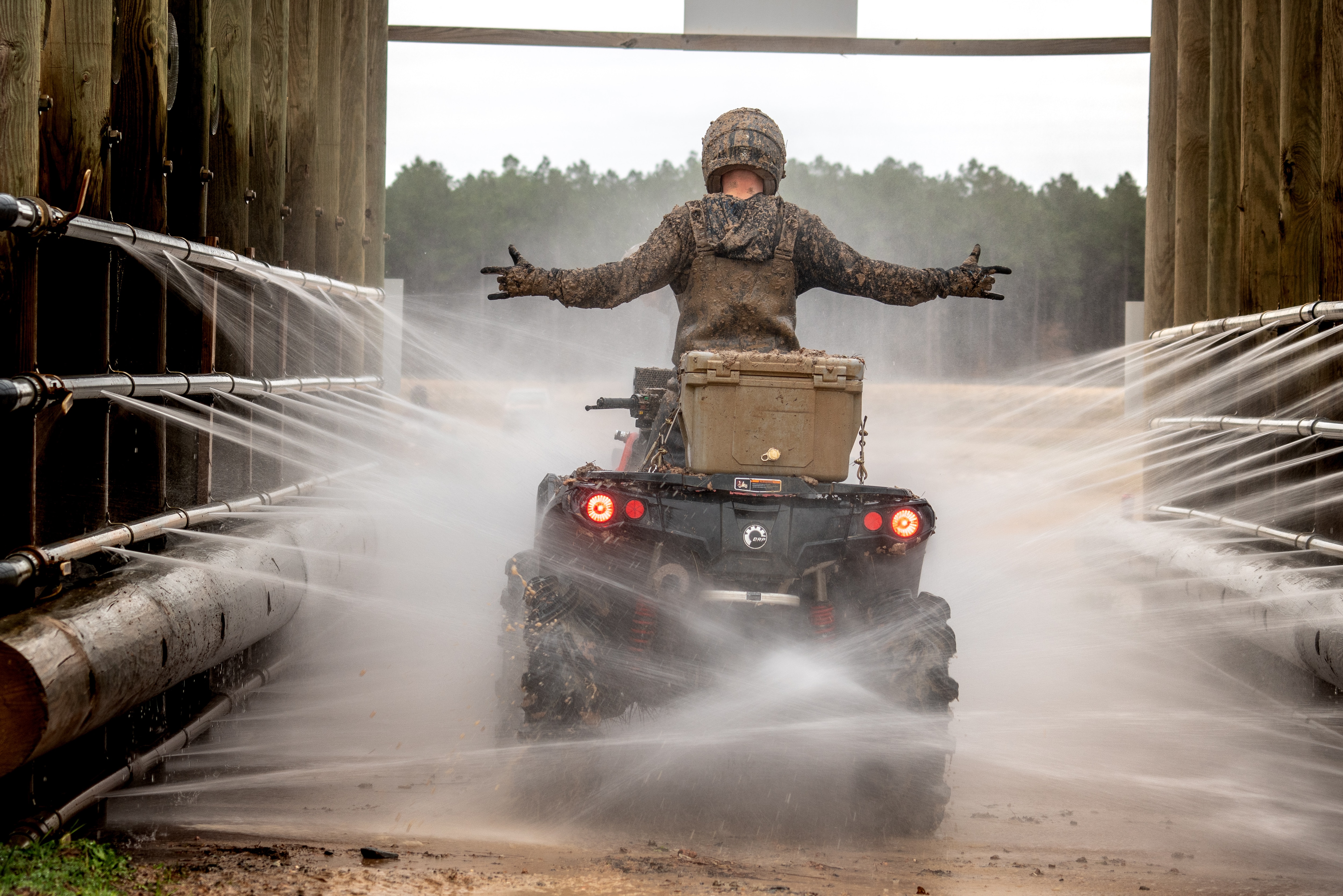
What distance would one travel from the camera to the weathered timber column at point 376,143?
1039 centimetres

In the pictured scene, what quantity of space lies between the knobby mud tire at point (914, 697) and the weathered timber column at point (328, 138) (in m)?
5.29

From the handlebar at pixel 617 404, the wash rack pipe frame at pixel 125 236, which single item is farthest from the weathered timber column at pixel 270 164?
the handlebar at pixel 617 404

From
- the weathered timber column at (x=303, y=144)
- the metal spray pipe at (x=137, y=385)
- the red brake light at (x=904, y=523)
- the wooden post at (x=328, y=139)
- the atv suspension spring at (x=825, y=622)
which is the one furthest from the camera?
the wooden post at (x=328, y=139)

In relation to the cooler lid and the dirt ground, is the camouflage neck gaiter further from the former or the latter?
the dirt ground

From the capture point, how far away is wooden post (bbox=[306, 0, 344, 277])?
29.6 feet

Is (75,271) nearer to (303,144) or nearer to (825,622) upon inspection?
(825,622)

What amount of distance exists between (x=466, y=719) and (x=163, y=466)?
1945 millimetres

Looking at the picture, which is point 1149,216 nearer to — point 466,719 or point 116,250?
point 466,719

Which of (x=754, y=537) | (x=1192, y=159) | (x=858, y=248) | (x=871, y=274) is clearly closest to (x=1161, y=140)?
(x=1192, y=159)

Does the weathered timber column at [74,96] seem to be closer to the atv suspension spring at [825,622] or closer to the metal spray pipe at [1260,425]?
the atv suspension spring at [825,622]

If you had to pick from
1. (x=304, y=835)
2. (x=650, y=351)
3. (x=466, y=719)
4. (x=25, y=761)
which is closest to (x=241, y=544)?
(x=466, y=719)

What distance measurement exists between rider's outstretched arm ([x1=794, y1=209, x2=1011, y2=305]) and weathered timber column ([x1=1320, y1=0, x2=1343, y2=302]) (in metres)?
1.64

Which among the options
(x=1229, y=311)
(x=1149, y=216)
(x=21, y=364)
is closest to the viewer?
(x=21, y=364)

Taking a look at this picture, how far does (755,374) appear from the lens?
5.34 m
